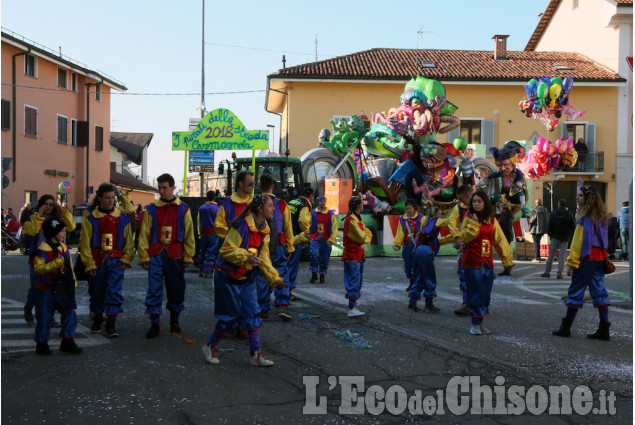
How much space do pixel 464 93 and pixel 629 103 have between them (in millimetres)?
8089

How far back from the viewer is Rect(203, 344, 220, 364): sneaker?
6219mm

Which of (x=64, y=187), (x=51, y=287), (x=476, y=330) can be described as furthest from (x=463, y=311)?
(x=64, y=187)

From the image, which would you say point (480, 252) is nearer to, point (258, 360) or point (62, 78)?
point (258, 360)

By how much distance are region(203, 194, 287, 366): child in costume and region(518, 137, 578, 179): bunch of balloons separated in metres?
16.4

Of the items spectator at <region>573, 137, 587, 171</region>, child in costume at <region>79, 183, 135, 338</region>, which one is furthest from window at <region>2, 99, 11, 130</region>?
spectator at <region>573, 137, 587, 171</region>

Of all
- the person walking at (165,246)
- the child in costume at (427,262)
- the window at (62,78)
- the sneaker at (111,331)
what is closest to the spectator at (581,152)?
the child in costume at (427,262)

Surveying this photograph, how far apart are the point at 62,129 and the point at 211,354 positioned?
3214 centimetres

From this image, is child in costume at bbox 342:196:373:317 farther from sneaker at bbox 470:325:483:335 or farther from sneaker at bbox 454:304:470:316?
sneaker at bbox 470:325:483:335

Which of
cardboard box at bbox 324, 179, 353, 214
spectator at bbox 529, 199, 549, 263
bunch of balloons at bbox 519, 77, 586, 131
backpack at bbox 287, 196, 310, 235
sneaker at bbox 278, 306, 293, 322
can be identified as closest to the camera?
sneaker at bbox 278, 306, 293, 322

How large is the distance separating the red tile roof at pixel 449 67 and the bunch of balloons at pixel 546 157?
11.7 metres

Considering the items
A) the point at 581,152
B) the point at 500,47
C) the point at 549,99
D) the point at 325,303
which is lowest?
the point at 325,303

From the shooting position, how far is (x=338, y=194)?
1930cm

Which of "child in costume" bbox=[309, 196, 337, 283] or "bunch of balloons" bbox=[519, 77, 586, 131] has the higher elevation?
"bunch of balloons" bbox=[519, 77, 586, 131]

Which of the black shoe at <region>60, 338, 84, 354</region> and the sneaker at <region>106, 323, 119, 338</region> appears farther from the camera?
the sneaker at <region>106, 323, 119, 338</region>
